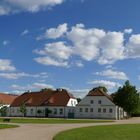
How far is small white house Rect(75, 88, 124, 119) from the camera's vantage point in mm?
85500

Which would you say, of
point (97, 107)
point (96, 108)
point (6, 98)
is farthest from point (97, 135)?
point (6, 98)

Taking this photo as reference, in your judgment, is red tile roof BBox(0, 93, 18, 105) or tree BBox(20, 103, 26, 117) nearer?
tree BBox(20, 103, 26, 117)

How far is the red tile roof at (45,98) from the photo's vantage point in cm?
9181

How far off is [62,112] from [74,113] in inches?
122

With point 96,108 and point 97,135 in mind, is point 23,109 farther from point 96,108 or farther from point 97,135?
point 97,135

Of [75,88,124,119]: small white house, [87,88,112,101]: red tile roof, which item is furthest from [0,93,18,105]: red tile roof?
[87,88,112,101]: red tile roof

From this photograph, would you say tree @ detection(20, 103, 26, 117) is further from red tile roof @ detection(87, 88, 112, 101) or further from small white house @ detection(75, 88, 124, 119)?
red tile roof @ detection(87, 88, 112, 101)

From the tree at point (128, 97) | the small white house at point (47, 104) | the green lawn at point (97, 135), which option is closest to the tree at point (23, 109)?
the small white house at point (47, 104)

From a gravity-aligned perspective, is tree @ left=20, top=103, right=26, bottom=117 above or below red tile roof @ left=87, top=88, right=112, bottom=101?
below

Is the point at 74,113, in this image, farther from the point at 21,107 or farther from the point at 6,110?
the point at 6,110

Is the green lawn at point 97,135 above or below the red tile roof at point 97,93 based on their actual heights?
below

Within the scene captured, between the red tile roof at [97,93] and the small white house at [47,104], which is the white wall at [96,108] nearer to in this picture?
the red tile roof at [97,93]

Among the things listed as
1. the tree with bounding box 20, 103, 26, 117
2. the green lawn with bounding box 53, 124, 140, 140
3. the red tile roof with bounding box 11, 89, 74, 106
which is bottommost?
the green lawn with bounding box 53, 124, 140, 140

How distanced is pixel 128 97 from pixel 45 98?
21.3 metres
